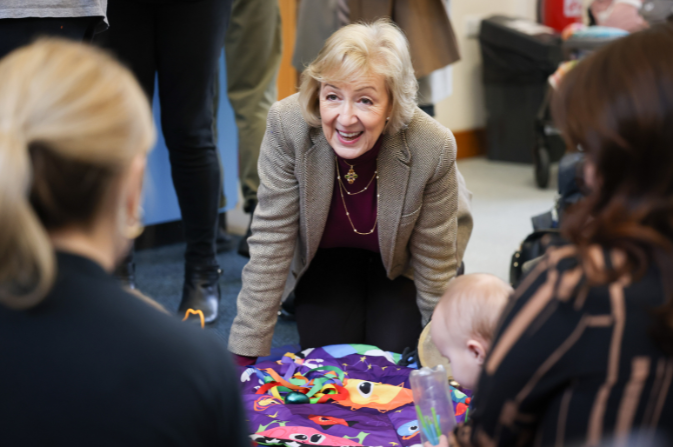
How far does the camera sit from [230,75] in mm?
2551

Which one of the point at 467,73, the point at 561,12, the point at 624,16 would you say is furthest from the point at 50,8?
the point at 561,12

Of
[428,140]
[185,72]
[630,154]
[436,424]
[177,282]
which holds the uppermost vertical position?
[630,154]

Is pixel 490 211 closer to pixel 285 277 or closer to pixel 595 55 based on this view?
pixel 285 277

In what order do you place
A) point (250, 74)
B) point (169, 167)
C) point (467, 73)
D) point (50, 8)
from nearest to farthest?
point (50, 8) → point (250, 74) → point (169, 167) → point (467, 73)

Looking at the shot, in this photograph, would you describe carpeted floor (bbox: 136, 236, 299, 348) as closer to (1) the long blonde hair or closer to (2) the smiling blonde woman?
(2) the smiling blonde woman

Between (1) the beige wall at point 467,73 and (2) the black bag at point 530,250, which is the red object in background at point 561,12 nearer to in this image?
(1) the beige wall at point 467,73

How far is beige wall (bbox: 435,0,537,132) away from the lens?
4359 millimetres

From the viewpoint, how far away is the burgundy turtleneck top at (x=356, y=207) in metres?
1.55

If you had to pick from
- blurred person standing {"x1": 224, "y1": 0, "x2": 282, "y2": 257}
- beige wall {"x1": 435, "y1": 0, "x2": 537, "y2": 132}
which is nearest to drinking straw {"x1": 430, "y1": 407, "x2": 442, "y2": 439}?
blurred person standing {"x1": 224, "y1": 0, "x2": 282, "y2": 257}

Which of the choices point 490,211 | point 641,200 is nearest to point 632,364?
point 641,200

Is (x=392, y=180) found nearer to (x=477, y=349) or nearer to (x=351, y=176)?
(x=351, y=176)

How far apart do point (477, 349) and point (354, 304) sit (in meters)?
0.78

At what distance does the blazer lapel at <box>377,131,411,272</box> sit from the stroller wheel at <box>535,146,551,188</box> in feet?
7.58

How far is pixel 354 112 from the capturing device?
144 cm
